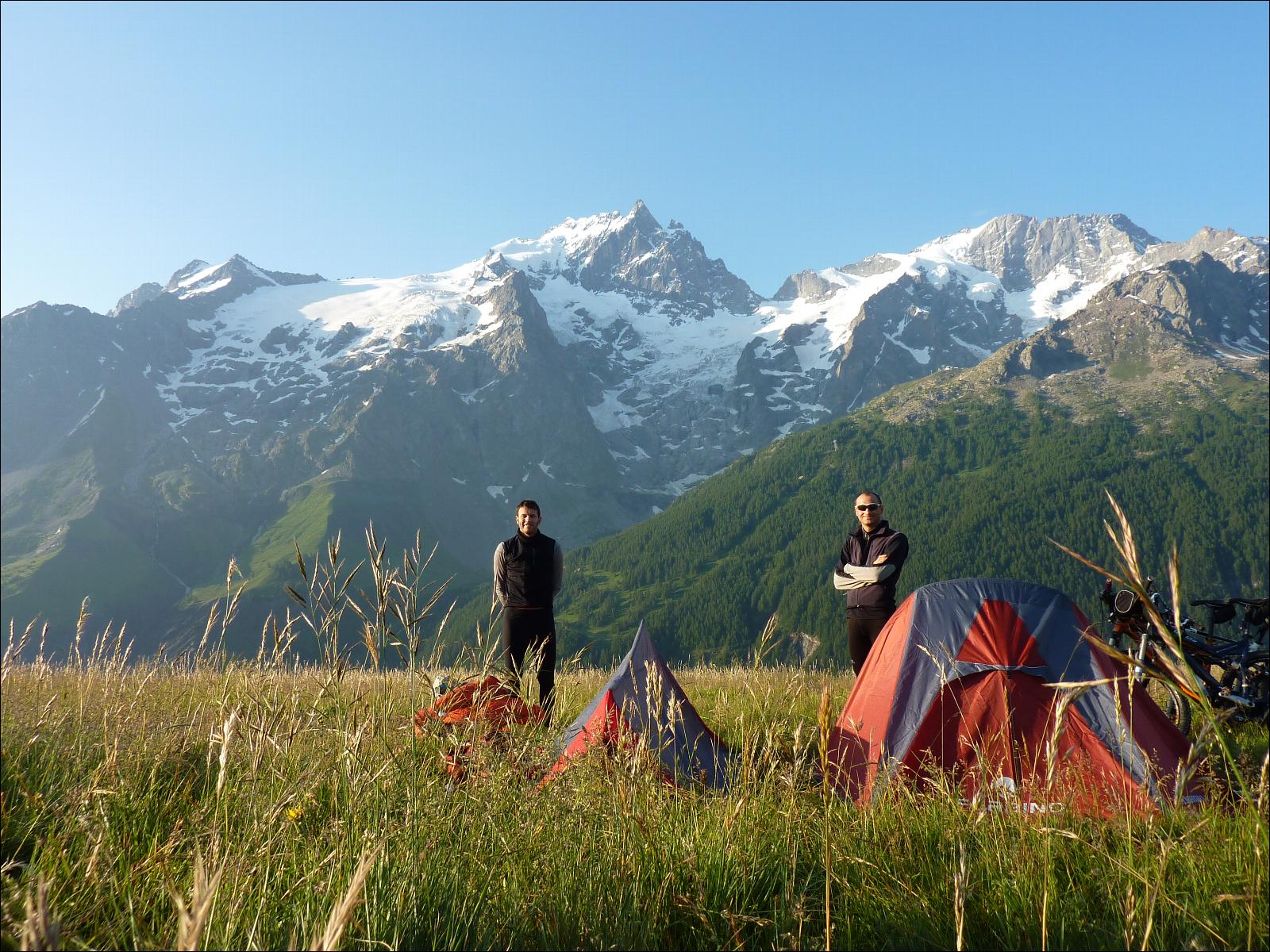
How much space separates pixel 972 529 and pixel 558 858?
164 metres

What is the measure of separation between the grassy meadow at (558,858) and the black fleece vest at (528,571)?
16.9 feet

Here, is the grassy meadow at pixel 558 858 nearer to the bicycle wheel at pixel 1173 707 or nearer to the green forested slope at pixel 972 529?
the bicycle wheel at pixel 1173 707

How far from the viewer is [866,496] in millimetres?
9047

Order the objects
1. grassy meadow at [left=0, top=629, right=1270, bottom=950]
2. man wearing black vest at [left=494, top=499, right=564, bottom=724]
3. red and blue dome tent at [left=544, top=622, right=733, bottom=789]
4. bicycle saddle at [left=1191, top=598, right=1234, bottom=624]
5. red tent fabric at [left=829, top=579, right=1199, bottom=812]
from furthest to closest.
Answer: man wearing black vest at [left=494, top=499, right=564, bottom=724] → bicycle saddle at [left=1191, top=598, right=1234, bottom=624] → red tent fabric at [left=829, top=579, right=1199, bottom=812] → red and blue dome tent at [left=544, top=622, right=733, bottom=789] → grassy meadow at [left=0, top=629, right=1270, bottom=950]

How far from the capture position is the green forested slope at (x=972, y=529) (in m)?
136

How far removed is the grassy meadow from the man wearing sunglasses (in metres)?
4.89

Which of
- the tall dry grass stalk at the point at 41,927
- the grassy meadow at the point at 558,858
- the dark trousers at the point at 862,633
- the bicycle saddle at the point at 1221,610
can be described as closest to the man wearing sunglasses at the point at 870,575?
the dark trousers at the point at 862,633

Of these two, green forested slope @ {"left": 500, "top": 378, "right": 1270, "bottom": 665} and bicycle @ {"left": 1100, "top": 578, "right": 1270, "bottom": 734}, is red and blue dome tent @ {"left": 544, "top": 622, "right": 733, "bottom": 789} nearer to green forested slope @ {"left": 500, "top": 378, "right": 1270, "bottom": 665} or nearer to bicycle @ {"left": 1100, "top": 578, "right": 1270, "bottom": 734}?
bicycle @ {"left": 1100, "top": 578, "right": 1270, "bottom": 734}

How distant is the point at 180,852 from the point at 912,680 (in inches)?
231

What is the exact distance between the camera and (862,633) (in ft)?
29.9

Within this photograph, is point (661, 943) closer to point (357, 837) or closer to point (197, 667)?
point (357, 837)

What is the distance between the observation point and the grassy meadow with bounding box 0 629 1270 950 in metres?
2.58

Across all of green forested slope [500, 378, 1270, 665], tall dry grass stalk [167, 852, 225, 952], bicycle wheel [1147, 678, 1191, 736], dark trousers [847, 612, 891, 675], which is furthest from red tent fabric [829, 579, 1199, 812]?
green forested slope [500, 378, 1270, 665]

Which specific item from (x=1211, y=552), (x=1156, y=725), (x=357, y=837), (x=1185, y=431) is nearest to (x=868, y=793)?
(x=357, y=837)
